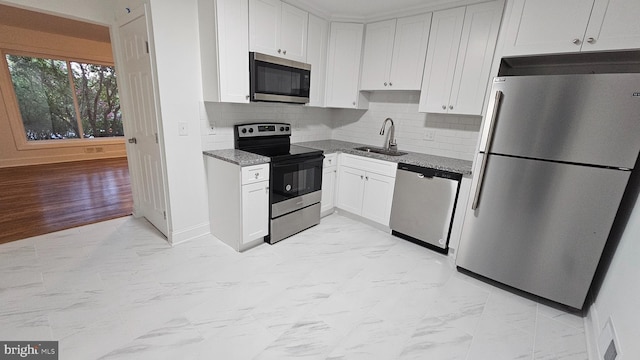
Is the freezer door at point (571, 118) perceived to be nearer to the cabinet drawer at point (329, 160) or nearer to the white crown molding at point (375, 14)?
the white crown molding at point (375, 14)

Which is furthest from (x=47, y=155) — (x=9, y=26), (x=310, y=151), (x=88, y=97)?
(x=310, y=151)

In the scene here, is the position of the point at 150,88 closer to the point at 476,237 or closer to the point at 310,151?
the point at 310,151

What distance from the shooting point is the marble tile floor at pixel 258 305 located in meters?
1.61

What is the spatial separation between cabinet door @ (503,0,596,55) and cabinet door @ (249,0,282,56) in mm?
2015

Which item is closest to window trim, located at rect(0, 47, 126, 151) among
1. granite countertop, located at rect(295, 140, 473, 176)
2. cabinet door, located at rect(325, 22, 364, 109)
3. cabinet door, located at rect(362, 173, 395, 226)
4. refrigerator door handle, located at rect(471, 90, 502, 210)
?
cabinet door, located at rect(325, 22, 364, 109)

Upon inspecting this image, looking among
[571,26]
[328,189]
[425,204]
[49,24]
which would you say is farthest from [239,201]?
[49,24]

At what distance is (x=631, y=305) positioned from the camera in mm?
1418

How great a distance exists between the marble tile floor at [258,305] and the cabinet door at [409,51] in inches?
74.8

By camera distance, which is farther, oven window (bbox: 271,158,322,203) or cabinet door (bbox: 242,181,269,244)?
oven window (bbox: 271,158,322,203)

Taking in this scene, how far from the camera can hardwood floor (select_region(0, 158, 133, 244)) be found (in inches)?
116

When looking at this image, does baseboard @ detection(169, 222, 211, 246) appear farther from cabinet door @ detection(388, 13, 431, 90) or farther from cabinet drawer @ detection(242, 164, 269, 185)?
cabinet door @ detection(388, 13, 431, 90)

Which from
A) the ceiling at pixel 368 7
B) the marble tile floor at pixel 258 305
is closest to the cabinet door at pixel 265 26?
the ceiling at pixel 368 7

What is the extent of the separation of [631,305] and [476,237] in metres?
0.95

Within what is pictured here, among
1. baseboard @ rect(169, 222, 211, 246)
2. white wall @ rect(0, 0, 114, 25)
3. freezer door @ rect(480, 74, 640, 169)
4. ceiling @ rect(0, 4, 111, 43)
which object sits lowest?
baseboard @ rect(169, 222, 211, 246)
